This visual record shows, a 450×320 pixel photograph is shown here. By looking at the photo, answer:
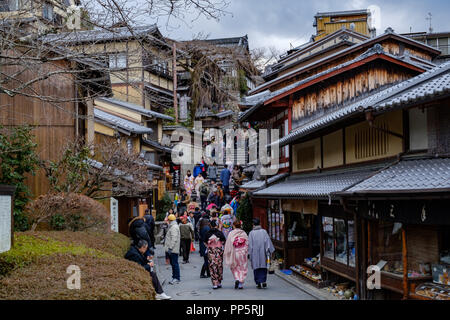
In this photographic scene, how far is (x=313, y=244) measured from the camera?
58.1 ft

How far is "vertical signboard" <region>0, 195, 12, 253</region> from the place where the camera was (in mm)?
9594

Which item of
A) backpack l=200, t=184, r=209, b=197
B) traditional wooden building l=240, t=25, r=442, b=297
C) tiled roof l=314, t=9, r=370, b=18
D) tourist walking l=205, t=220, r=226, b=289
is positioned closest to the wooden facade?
tourist walking l=205, t=220, r=226, b=289

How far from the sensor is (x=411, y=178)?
29.8 ft

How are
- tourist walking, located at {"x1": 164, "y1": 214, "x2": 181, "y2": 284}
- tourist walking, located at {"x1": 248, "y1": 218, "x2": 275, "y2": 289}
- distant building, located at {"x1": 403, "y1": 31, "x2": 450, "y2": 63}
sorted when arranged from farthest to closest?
distant building, located at {"x1": 403, "y1": 31, "x2": 450, "y2": 63}
tourist walking, located at {"x1": 164, "y1": 214, "x2": 181, "y2": 284}
tourist walking, located at {"x1": 248, "y1": 218, "x2": 275, "y2": 289}

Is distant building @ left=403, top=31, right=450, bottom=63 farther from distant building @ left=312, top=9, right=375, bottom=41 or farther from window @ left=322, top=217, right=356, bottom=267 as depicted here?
window @ left=322, top=217, right=356, bottom=267

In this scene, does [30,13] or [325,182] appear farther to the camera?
[325,182]

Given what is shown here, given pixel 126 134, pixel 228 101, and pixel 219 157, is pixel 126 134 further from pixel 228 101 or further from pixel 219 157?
pixel 228 101

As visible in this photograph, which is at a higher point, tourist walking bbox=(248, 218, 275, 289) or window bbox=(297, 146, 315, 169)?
window bbox=(297, 146, 315, 169)

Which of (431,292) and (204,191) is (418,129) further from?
(204,191)

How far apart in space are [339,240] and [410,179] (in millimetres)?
4657

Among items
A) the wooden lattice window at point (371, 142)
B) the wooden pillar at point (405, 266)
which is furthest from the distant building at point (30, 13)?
the wooden pillar at point (405, 266)

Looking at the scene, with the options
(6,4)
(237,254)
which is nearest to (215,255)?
(237,254)

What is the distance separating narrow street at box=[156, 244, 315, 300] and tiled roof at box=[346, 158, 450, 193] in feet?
13.8
